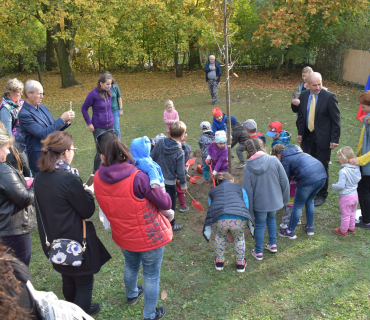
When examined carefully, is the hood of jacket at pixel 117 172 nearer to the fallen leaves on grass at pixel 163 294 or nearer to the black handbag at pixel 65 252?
the black handbag at pixel 65 252

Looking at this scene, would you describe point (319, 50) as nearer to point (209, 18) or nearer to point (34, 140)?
point (209, 18)

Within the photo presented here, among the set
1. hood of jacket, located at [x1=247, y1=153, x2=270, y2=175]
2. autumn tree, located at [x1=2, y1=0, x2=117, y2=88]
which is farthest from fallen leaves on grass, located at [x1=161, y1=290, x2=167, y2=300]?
autumn tree, located at [x1=2, y1=0, x2=117, y2=88]

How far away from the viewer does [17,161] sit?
392 centimetres

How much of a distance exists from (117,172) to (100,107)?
368cm

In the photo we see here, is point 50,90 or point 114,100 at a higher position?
point 114,100

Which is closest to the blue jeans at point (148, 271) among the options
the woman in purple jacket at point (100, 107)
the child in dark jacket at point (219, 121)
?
the woman in purple jacket at point (100, 107)

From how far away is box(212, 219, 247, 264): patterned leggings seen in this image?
3.71 m

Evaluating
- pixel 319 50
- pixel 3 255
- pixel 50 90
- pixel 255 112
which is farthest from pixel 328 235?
pixel 50 90

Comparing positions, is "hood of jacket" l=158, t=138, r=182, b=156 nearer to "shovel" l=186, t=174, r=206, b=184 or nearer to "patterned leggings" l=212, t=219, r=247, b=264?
"patterned leggings" l=212, t=219, r=247, b=264

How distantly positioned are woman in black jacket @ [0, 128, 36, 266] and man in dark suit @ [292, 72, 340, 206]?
166 inches

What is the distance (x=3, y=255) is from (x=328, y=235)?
A: 4.14 meters

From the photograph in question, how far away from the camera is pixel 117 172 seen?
271 centimetres

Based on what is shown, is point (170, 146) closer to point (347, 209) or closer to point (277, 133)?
point (277, 133)

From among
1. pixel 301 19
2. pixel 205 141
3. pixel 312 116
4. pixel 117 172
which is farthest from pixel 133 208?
pixel 301 19
